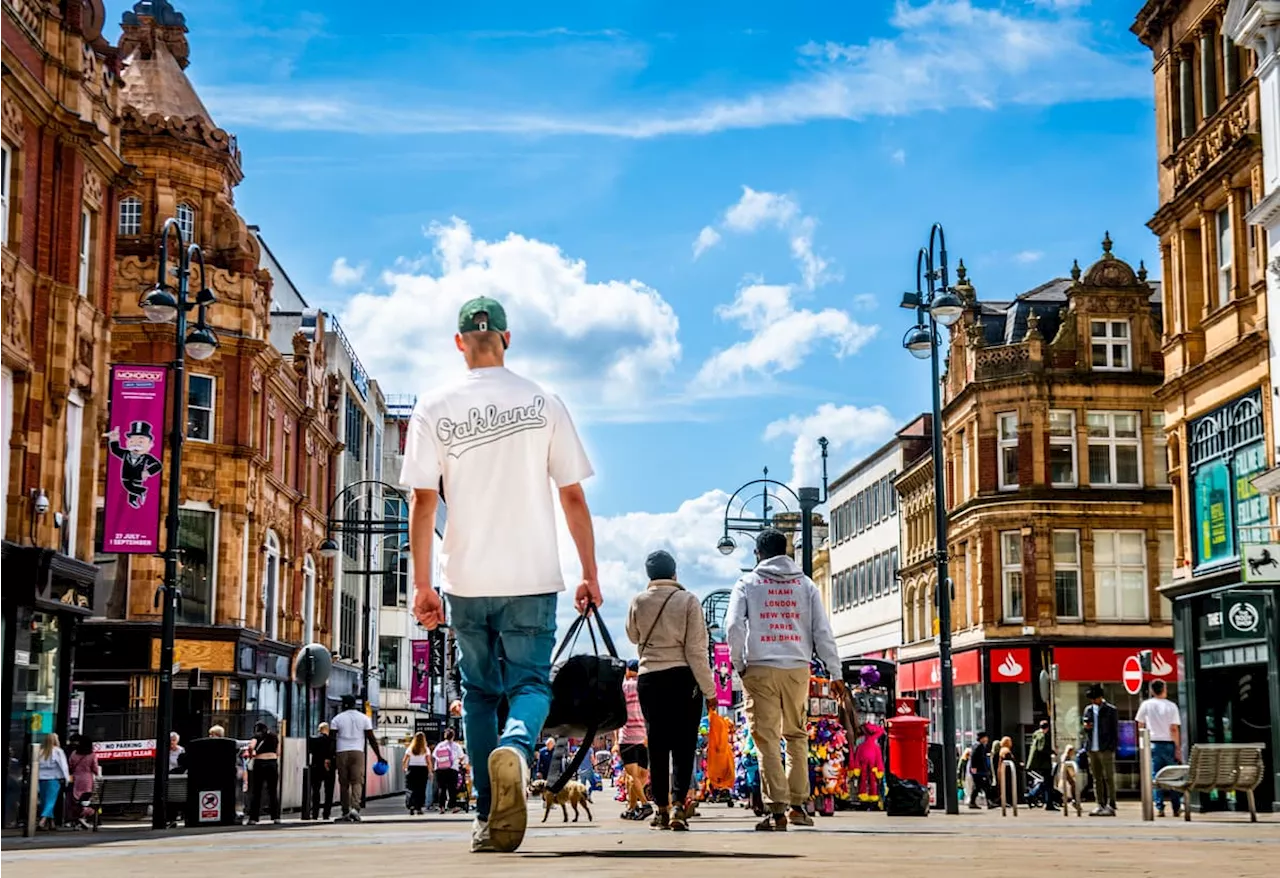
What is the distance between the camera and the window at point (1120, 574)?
176 feet

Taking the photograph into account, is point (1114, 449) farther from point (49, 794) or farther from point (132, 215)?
point (49, 794)

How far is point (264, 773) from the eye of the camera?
83.0ft

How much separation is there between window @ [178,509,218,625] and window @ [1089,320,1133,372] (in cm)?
2647

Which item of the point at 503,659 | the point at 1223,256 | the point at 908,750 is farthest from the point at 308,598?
the point at 503,659

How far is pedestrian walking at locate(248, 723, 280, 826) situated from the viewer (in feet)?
82.0

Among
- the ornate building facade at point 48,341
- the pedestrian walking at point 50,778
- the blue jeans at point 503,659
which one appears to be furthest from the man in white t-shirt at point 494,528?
the ornate building facade at point 48,341

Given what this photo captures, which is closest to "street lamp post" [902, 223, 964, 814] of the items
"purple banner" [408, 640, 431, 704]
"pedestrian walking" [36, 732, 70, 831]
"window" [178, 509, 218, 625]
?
"pedestrian walking" [36, 732, 70, 831]

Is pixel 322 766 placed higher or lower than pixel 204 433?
lower

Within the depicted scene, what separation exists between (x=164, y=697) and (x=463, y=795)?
33.9ft

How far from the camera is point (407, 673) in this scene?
85000mm

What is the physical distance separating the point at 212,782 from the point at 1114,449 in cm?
3664

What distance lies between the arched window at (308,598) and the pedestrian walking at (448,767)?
24.2m

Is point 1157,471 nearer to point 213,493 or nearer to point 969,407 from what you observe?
point 969,407

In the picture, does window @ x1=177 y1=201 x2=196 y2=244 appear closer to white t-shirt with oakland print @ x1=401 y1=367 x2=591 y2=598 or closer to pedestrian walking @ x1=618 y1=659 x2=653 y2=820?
pedestrian walking @ x1=618 y1=659 x2=653 y2=820
